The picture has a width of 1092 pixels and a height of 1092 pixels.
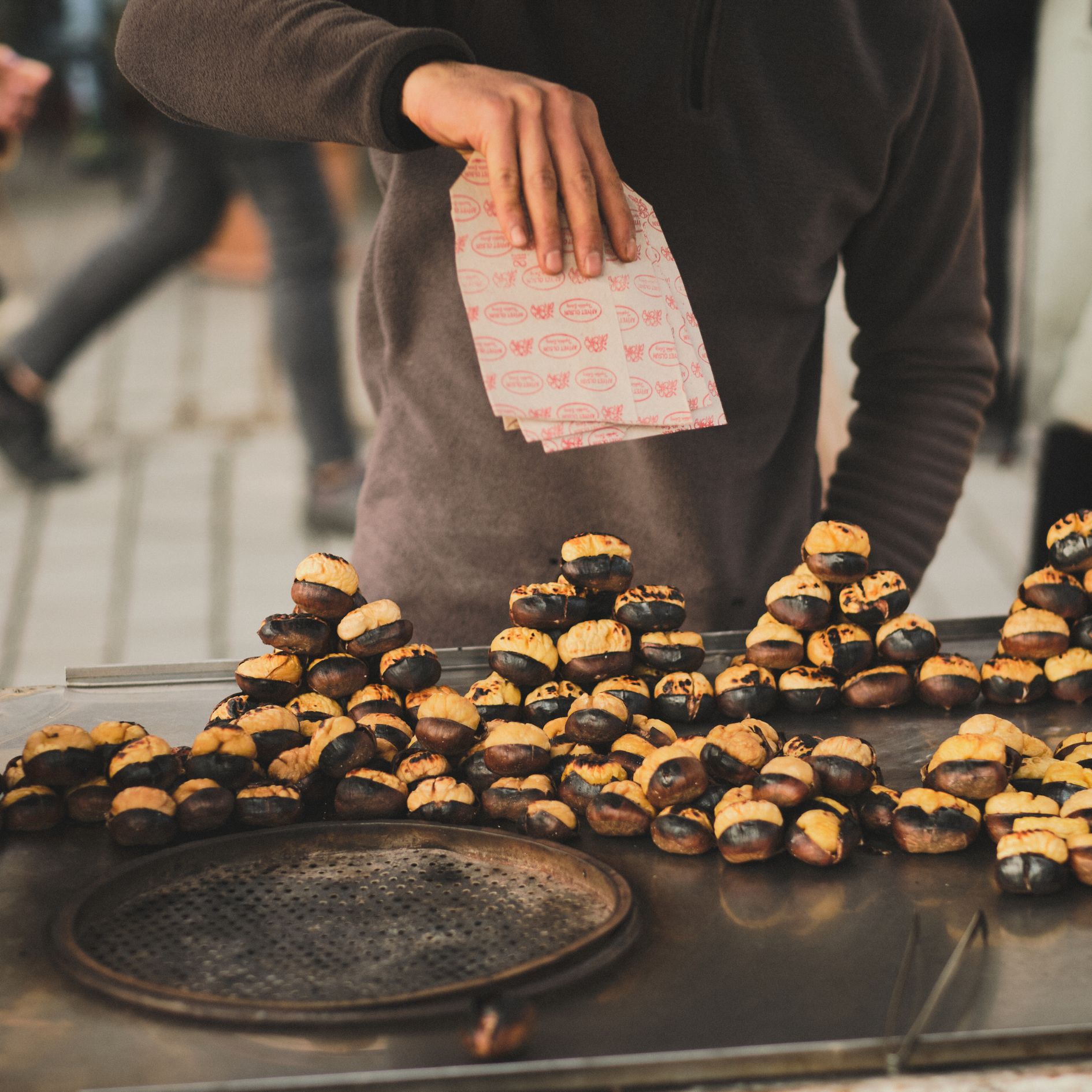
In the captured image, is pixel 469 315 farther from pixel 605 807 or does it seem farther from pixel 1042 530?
Result: pixel 1042 530

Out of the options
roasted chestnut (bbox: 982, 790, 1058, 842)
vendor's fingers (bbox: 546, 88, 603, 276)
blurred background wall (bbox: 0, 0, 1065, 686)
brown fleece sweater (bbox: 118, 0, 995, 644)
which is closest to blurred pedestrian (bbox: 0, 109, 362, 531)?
blurred background wall (bbox: 0, 0, 1065, 686)

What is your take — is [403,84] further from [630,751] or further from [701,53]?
[630,751]

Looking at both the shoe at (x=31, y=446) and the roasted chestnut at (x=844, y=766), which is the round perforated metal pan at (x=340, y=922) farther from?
the shoe at (x=31, y=446)

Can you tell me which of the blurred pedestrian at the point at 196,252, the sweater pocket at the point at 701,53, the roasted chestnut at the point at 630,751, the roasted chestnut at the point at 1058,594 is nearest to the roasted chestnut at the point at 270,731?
the roasted chestnut at the point at 630,751

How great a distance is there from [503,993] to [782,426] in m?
1.02

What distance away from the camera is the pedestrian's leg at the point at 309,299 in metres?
3.54

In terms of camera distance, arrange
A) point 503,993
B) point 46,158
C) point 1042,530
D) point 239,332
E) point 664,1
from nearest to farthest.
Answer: point 503,993, point 664,1, point 1042,530, point 239,332, point 46,158

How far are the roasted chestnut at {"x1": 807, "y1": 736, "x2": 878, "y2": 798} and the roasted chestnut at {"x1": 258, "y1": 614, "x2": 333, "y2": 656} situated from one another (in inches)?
16.8

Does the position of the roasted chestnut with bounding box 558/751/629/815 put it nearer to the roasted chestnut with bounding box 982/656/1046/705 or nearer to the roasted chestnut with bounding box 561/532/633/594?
the roasted chestnut with bounding box 561/532/633/594

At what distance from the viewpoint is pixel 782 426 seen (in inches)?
64.4

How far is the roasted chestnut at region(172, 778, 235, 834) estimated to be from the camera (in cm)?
98

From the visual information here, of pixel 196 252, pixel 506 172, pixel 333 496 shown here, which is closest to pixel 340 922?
pixel 506 172

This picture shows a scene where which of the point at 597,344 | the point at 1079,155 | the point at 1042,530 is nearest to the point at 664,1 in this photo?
the point at 597,344

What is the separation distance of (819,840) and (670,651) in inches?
10.1
